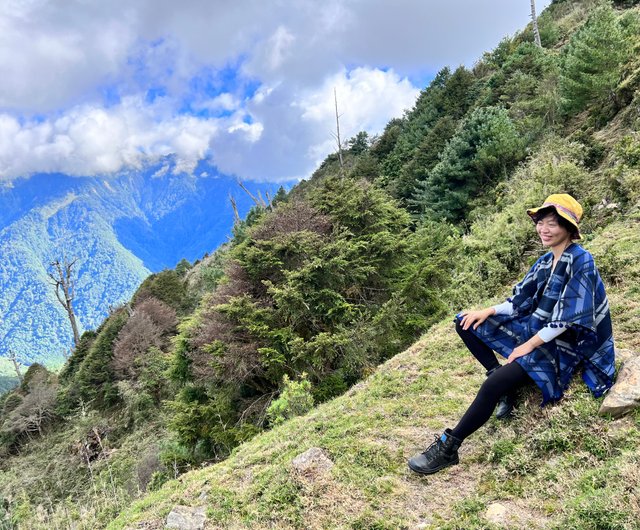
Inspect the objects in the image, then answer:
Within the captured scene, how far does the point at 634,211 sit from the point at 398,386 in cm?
607

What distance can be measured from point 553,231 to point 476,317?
0.91 m

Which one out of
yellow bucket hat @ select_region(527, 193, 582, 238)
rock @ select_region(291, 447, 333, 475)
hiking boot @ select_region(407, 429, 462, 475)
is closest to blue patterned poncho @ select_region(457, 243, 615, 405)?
yellow bucket hat @ select_region(527, 193, 582, 238)

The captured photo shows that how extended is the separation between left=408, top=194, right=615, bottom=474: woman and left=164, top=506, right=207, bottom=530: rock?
216cm

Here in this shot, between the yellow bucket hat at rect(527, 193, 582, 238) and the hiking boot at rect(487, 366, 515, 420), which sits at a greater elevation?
the yellow bucket hat at rect(527, 193, 582, 238)

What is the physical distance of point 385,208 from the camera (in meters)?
12.6

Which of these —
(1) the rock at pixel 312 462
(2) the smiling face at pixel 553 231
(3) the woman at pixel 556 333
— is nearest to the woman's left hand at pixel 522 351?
(3) the woman at pixel 556 333

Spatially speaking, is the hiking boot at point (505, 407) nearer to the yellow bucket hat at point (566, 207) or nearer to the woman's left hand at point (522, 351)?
the woman's left hand at point (522, 351)

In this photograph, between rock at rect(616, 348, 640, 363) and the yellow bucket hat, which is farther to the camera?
rock at rect(616, 348, 640, 363)

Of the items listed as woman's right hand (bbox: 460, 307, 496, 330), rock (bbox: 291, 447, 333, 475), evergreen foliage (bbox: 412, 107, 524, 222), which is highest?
evergreen foliage (bbox: 412, 107, 524, 222)

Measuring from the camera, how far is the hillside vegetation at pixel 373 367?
2.91 meters

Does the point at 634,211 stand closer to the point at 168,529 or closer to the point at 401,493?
the point at 401,493

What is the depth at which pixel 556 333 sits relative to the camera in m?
2.67

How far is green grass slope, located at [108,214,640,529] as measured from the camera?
94.0 inches

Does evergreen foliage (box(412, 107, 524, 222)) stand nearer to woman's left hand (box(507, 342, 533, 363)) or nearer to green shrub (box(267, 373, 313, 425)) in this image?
green shrub (box(267, 373, 313, 425))
